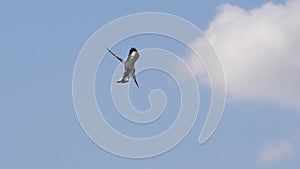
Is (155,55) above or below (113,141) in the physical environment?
above

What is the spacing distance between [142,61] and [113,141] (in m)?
9.47

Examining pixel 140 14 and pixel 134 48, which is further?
pixel 140 14

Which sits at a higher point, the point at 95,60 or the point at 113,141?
the point at 95,60

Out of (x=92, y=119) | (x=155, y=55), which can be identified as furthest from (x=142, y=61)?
(x=92, y=119)

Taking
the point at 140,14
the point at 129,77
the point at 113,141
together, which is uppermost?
the point at 140,14

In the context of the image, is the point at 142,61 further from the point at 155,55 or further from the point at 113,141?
the point at 113,141

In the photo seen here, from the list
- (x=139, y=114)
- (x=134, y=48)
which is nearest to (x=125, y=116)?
(x=139, y=114)

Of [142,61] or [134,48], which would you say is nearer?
[134,48]

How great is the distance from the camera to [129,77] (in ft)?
317

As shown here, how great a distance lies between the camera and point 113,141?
95.2 meters

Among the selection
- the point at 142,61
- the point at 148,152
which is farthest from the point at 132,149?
the point at 142,61

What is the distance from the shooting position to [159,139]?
9831cm

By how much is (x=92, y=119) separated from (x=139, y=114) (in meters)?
4.92

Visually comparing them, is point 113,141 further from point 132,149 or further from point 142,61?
point 142,61
